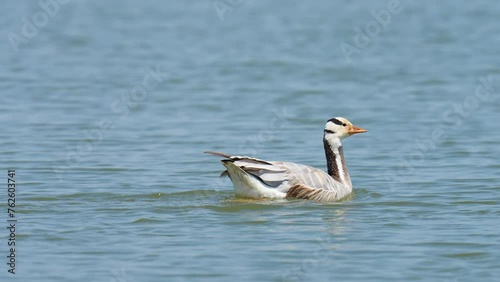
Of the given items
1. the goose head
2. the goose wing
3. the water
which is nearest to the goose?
the goose wing

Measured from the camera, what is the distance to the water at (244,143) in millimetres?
11891

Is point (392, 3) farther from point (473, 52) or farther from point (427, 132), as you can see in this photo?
point (427, 132)

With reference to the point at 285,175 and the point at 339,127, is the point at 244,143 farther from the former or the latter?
the point at 285,175

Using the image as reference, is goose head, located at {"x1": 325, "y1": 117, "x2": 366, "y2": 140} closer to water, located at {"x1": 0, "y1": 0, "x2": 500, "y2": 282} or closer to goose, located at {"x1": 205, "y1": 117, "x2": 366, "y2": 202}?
goose, located at {"x1": 205, "y1": 117, "x2": 366, "y2": 202}

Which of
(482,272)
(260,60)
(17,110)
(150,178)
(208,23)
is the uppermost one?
(208,23)

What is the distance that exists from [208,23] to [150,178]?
22461 millimetres

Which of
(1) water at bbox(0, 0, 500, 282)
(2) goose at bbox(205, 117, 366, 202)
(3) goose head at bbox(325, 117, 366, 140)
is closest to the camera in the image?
(1) water at bbox(0, 0, 500, 282)

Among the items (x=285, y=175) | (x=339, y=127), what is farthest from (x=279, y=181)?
(x=339, y=127)

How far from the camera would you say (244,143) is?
765 inches

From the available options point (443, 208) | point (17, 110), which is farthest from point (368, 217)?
point (17, 110)

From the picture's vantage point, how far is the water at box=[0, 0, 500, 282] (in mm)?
11891

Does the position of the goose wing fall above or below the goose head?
below

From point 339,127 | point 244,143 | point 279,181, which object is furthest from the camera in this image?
point 244,143

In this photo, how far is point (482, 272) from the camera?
11312 millimetres
